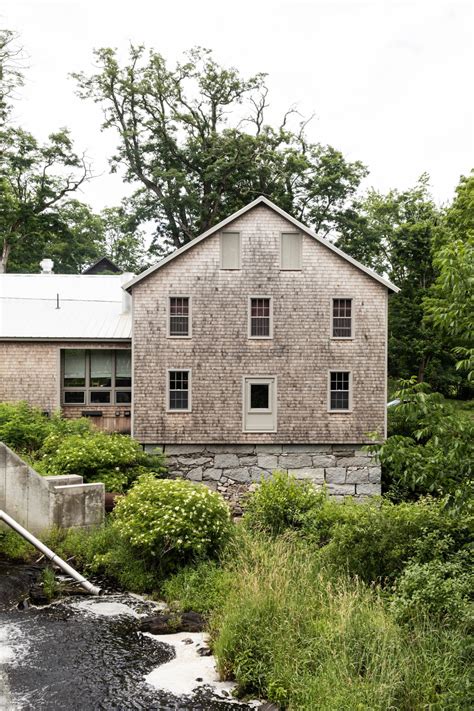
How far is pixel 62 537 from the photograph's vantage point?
13.0 m

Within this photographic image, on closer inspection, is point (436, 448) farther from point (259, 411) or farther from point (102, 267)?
point (102, 267)

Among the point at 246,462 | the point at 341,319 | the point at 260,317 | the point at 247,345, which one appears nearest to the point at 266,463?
the point at 246,462

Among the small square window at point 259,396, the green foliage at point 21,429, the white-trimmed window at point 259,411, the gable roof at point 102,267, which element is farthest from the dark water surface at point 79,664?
the gable roof at point 102,267

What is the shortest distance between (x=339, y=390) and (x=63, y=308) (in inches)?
405

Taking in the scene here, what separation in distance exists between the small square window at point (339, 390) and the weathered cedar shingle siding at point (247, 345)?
22 centimetres

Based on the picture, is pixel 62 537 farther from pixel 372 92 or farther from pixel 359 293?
pixel 372 92

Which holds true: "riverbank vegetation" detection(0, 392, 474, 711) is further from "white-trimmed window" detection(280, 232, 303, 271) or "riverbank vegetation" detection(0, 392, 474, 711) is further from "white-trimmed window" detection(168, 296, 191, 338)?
"white-trimmed window" detection(280, 232, 303, 271)

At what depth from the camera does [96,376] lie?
22641 millimetres

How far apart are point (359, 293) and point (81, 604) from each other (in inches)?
557

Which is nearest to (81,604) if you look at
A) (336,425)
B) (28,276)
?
(336,425)

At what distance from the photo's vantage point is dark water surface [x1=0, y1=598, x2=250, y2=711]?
24.7 ft

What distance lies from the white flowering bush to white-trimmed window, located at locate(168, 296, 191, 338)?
382 inches

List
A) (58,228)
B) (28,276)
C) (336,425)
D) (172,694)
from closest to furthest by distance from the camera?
(172,694) < (336,425) < (28,276) < (58,228)

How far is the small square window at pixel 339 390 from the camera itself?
70.6 ft
